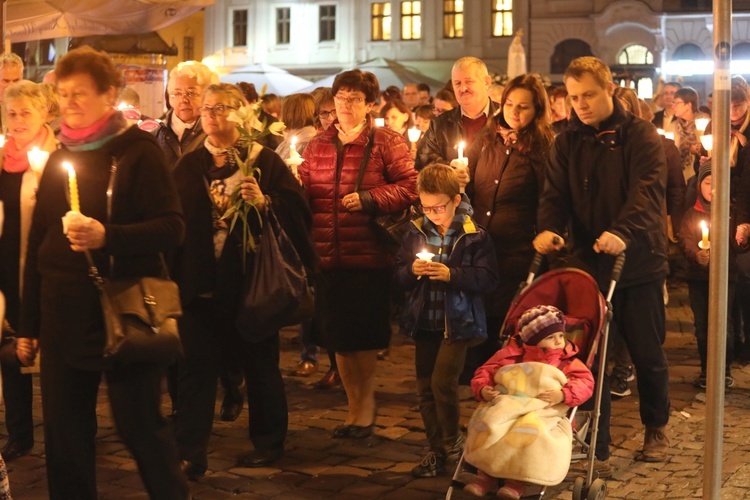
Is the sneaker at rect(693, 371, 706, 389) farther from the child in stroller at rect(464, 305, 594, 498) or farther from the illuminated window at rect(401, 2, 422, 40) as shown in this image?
the illuminated window at rect(401, 2, 422, 40)

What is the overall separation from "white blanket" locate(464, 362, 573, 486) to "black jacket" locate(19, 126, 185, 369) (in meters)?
1.88

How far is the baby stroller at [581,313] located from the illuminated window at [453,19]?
52.7 meters

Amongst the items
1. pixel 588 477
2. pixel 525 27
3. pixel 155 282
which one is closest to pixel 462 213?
pixel 588 477

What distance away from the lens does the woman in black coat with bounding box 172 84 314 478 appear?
750cm

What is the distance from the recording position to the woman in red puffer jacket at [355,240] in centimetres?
851

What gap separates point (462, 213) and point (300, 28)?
5454 cm

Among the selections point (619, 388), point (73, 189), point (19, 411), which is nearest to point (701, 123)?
point (619, 388)

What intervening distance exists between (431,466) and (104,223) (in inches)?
110

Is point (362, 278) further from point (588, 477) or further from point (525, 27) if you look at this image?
point (525, 27)

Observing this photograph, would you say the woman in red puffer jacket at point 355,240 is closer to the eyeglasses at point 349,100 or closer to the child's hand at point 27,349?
the eyeglasses at point 349,100

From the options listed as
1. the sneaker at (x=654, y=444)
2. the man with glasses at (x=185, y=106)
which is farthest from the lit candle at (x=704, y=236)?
the man with glasses at (x=185, y=106)

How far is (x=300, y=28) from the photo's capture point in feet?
201

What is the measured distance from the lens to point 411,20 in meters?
60.0

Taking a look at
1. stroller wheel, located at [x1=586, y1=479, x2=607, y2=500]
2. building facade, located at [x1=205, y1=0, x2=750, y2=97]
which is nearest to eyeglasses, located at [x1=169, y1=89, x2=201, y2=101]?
stroller wheel, located at [x1=586, y1=479, x2=607, y2=500]
